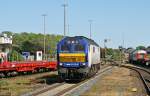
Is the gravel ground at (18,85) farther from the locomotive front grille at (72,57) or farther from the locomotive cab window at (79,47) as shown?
the locomotive cab window at (79,47)

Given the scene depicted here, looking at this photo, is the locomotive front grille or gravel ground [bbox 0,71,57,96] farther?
the locomotive front grille

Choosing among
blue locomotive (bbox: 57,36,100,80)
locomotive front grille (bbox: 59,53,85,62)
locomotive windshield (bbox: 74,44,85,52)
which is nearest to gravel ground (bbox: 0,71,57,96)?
blue locomotive (bbox: 57,36,100,80)

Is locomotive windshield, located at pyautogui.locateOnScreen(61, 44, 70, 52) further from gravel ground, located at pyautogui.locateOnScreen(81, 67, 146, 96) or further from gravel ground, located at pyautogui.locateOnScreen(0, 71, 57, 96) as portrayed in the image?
gravel ground, located at pyautogui.locateOnScreen(81, 67, 146, 96)

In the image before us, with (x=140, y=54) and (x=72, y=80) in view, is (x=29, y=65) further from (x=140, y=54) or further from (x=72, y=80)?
(x=140, y=54)

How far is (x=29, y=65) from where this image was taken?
45.8m

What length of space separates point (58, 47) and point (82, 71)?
8.79ft

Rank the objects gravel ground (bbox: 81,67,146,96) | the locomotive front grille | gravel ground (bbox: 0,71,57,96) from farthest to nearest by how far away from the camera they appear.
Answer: the locomotive front grille → gravel ground (bbox: 0,71,57,96) → gravel ground (bbox: 81,67,146,96)

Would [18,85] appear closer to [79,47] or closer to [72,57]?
[72,57]

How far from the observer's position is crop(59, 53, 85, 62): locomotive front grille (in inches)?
1280

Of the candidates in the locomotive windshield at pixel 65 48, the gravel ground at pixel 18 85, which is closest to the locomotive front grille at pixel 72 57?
the locomotive windshield at pixel 65 48

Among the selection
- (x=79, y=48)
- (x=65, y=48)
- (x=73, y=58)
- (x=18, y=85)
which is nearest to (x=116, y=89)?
(x=18, y=85)

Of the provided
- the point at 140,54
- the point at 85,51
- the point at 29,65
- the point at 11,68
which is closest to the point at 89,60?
the point at 85,51

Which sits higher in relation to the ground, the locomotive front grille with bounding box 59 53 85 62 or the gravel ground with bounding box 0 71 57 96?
the locomotive front grille with bounding box 59 53 85 62

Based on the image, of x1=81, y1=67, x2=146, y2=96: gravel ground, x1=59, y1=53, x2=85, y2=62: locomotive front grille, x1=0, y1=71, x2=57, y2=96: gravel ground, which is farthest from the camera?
x1=59, y1=53, x2=85, y2=62: locomotive front grille
